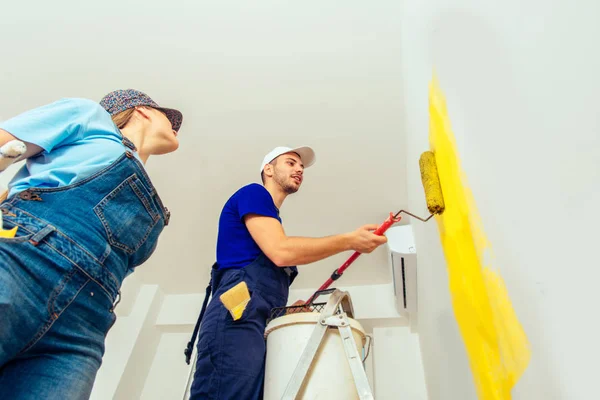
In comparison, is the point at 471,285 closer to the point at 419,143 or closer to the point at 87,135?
A: the point at 419,143

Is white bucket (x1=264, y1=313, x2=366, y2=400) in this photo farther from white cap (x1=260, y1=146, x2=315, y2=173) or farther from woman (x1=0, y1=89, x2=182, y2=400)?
white cap (x1=260, y1=146, x2=315, y2=173)

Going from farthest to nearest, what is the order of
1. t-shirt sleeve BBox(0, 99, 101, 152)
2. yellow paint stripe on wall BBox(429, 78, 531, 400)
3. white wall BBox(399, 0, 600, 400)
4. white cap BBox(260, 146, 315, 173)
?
1. white cap BBox(260, 146, 315, 173)
2. t-shirt sleeve BBox(0, 99, 101, 152)
3. yellow paint stripe on wall BBox(429, 78, 531, 400)
4. white wall BBox(399, 0, 600, 400)

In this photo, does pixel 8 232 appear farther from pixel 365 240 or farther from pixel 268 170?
pixel 268 170

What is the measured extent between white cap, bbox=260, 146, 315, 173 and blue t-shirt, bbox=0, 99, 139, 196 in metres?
0.86

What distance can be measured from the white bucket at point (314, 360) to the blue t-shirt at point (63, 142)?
1.98 feet

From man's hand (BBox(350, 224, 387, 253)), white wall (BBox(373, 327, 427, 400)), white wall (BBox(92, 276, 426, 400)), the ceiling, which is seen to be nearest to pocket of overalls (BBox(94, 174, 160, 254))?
man's hand (BBox(350, 224, 387, 253))

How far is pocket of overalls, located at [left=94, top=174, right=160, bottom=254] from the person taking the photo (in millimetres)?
839

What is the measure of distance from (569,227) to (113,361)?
217cm

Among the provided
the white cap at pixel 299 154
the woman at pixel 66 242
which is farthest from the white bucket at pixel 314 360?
the white cap at pixel 299 154

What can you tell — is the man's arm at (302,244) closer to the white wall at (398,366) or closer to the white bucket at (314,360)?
the white bucket at (314,360)

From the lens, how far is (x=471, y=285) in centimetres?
76

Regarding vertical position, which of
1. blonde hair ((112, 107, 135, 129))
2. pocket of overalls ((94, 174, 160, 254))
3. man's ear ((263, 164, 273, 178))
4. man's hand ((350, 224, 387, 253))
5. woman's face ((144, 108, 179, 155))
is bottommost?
man's hand ((350, 224, 387, 253))

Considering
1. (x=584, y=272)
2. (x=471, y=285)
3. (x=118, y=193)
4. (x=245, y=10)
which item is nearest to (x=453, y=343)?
(x=471, y=285)

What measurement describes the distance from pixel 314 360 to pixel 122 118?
0.81 meters
